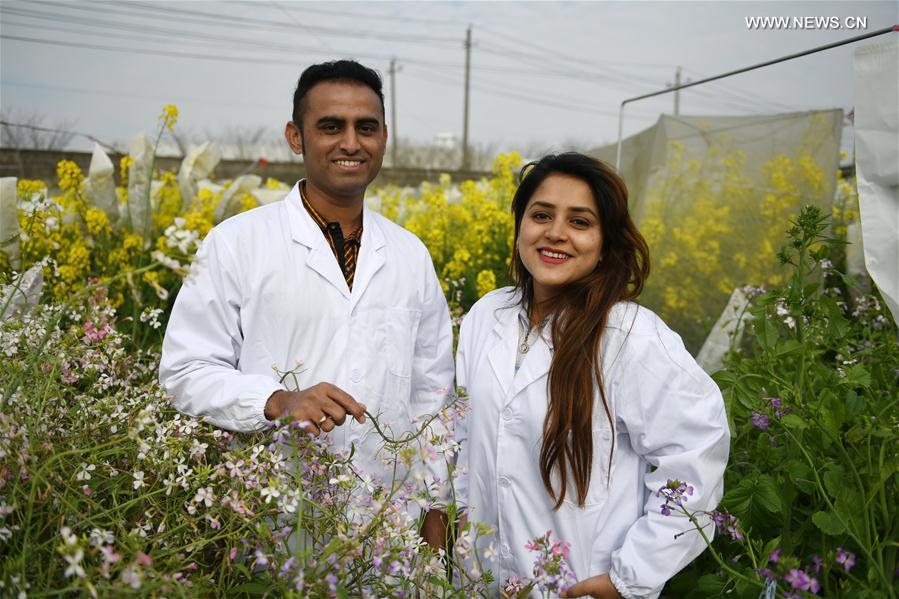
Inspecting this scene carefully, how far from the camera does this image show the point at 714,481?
1.39m

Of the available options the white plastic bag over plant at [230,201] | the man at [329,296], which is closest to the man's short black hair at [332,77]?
the man at [329,296]

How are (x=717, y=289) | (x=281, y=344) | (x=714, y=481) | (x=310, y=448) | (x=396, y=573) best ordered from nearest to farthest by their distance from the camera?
(x=396, y=573) → (x=310, y=448) → (x=714, y=481) → (x=281, y=344) → (x=717, y=289)

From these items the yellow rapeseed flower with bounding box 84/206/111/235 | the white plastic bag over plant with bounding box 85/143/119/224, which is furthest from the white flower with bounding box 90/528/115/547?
the white plastic bag over plant with bounding box 85/143/119/224

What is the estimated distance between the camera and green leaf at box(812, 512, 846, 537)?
55.3 inches

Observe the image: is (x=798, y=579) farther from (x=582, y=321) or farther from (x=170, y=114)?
(x=170, y=114)

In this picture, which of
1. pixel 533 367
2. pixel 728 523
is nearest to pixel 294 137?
pixel 533 367

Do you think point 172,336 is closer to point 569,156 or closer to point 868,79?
point 569,156

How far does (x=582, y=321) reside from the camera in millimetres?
1519

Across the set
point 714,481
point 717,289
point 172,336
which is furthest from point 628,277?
point 717,289

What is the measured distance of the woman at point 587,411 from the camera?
139 cm

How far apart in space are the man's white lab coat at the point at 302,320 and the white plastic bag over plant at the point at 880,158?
1198mm

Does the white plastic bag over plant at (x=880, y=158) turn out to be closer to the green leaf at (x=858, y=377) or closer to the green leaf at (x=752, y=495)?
the green leaf at (x=858, y=377)

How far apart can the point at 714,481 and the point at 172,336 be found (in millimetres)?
1217

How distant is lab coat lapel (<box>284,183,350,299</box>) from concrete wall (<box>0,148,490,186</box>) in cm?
388
